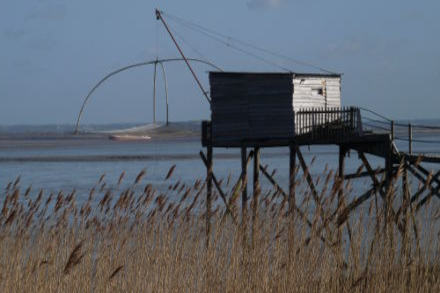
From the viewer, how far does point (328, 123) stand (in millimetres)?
22094

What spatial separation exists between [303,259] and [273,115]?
13480 mm

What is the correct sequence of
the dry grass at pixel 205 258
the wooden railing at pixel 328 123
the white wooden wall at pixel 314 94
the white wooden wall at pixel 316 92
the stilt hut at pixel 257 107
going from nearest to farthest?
1. the dry grass at pixel 205 258
2. the wooden railing at pixel 328 123
3. the stilt hut at pixel 257 107
4. the white wooden wall at pixel 314 94
5. the white wooden wall at pixel 316 92

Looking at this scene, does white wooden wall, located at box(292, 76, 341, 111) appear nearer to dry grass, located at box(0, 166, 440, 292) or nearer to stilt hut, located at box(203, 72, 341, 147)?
stilt hut, located at box(203, 72, 341, 147)

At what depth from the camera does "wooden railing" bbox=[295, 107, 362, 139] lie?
21875 mm

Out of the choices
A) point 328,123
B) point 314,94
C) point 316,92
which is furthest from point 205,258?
point 316,92

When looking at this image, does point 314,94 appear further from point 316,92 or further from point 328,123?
point 328,123

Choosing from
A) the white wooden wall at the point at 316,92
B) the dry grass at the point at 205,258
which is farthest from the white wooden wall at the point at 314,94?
the dry grass at the point at 205,258

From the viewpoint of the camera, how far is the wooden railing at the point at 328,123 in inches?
861

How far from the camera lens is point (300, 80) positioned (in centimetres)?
2298

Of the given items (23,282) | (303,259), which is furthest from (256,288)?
(23,282)

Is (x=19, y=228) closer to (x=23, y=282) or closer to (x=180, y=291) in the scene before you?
(x=23, y=282)

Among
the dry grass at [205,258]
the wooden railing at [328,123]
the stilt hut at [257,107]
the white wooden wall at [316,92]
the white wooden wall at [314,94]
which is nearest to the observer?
the dry grass at [205,258]

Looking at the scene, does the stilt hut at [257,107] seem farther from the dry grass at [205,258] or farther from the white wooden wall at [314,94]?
the dry grass at [205,258]

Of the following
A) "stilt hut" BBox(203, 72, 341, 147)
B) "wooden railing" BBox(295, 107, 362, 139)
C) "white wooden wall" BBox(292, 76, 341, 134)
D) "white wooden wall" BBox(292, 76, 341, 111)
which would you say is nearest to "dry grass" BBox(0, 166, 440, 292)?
"wooden railing" BBox(295, 107, 362, 139)
